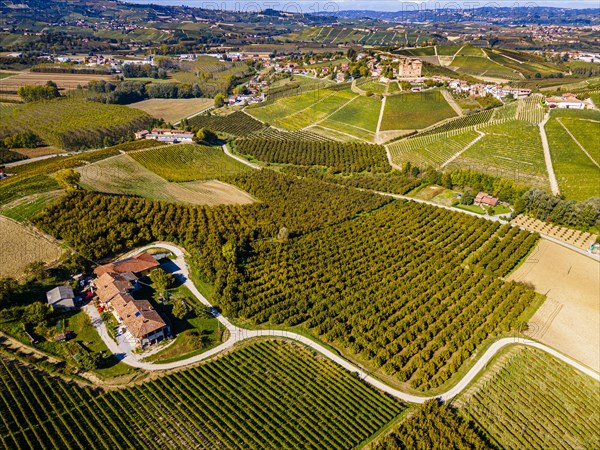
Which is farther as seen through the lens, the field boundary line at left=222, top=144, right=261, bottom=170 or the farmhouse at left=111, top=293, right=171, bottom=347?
the field boundary line at left=222, top=144, right=261, bottom=170

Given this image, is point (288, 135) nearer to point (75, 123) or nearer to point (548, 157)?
point (75, 123)

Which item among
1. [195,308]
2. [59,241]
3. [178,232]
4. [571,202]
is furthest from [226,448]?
[571,202]

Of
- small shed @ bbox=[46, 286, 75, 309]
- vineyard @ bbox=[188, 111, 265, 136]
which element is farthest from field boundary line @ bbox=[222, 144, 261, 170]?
small shed @ bbox=[46, 286, 75, 309]

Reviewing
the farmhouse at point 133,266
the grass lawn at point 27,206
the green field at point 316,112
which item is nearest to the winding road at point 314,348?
the farmhouse at point 133,266

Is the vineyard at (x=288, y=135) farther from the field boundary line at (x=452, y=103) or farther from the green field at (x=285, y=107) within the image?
the field boundary line at (x=452, y=103)

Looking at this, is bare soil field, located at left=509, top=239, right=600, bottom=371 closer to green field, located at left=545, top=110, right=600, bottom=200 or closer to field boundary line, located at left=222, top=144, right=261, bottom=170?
green field, located at left=545, top=110, right=600, bottom=200

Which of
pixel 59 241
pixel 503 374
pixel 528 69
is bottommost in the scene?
pixel 503 374

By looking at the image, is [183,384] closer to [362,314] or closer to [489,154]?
[362,314]
